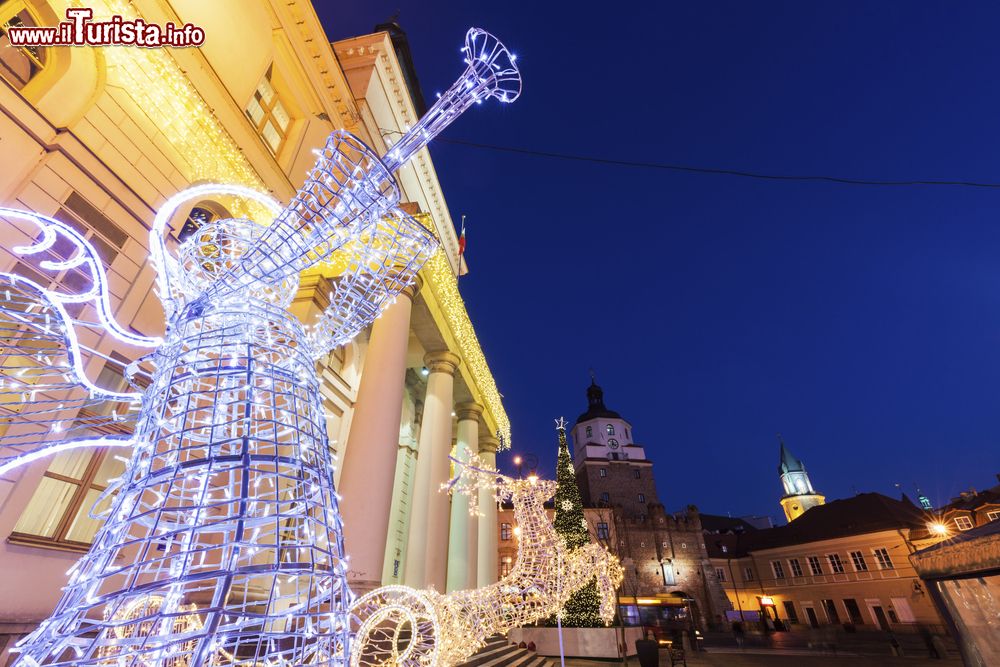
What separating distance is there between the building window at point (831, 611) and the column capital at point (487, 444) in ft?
93.5

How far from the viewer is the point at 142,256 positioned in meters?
5.80

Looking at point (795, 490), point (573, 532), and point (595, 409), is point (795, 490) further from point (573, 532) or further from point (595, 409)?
point (573, 532)

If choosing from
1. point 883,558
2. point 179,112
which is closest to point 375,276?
point 179,112

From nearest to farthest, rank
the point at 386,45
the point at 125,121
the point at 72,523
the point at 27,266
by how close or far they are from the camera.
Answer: the point at 27,266 < the point at 72,523 < the point at 125,121 < the point at 386,45

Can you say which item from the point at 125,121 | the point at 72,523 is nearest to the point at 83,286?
the point at 125,121

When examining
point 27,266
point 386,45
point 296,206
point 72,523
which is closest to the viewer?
point 296,206

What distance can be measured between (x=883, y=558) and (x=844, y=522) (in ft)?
11.7

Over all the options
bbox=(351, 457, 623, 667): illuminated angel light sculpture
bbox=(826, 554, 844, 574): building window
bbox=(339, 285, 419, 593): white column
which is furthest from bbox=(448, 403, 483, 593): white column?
bbox=(826, 554, 844, 574): building window

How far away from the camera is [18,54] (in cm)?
504

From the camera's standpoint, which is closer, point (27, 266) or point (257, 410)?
point (257, 410)

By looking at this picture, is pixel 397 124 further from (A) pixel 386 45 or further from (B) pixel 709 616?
(B) pixel 709 616

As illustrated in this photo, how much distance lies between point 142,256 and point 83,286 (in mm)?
861

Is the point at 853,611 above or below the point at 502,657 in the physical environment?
above

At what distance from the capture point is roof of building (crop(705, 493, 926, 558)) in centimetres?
→ 2867
